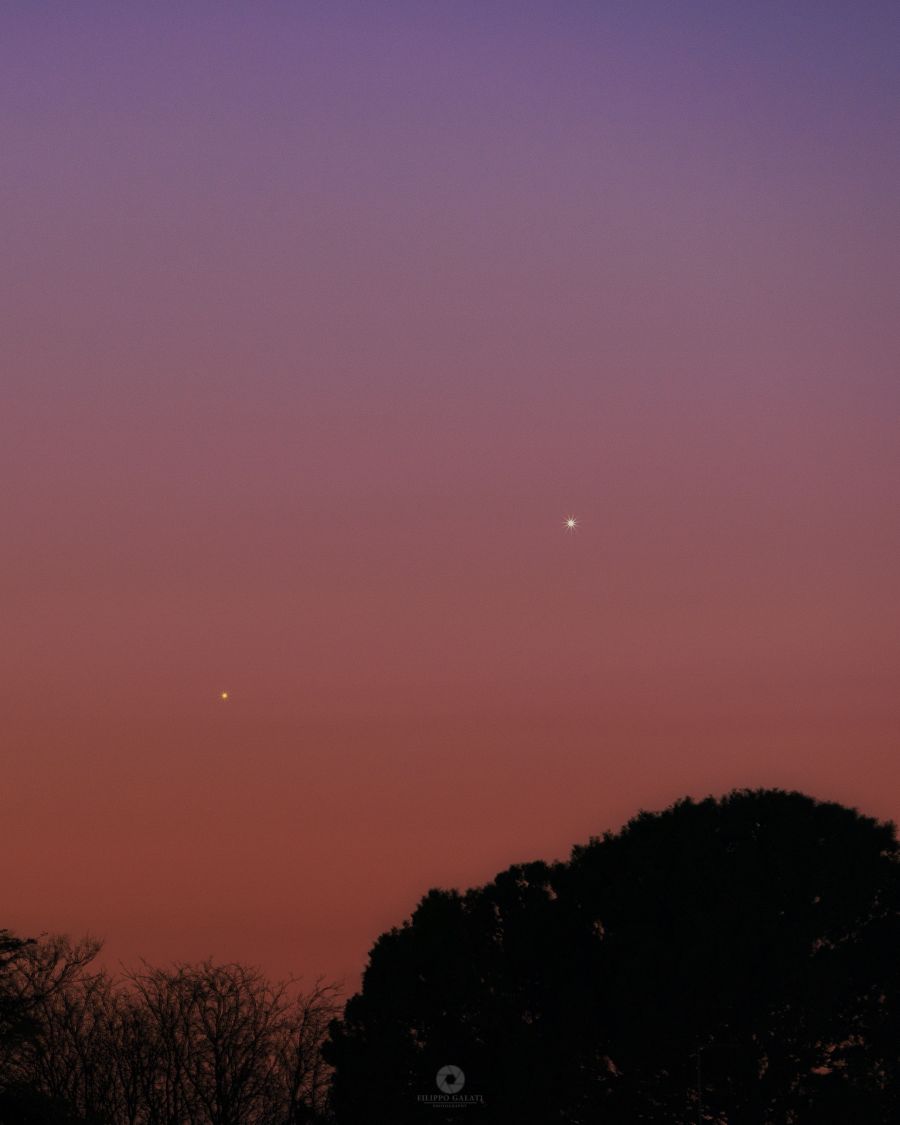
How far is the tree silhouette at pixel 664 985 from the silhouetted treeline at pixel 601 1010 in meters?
0.08

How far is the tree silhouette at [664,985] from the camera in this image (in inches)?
3125

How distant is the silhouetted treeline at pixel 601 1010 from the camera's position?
7938cm

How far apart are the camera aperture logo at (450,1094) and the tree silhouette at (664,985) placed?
0.80ft

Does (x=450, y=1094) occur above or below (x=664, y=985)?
below

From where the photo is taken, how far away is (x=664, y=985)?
8025cm

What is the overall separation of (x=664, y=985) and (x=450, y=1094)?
979cm

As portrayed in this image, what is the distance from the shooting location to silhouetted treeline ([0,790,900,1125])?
260 ft

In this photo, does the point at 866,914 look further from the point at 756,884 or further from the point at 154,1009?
the point at 154,1009

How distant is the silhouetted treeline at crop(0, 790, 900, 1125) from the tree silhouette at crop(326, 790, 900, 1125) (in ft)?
0.28

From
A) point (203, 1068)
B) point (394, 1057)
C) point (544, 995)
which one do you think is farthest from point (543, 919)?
point (203, 1068)

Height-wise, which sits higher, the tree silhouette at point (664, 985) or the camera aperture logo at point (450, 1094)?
the tree silhouette at point (664, 985)

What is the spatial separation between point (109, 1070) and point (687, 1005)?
23.7 metres

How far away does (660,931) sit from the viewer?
81375 mm

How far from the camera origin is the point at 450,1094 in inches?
3162
